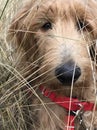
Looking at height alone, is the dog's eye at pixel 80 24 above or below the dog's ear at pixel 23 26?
below

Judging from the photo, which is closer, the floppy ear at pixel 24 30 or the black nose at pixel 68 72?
the black nose at pixel 68 72

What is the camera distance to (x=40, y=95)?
392 cm

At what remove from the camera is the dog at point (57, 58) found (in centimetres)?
348

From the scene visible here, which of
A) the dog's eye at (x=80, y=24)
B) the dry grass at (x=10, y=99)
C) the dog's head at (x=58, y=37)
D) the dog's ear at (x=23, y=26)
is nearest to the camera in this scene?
the dog's head at (x=58, y=37)

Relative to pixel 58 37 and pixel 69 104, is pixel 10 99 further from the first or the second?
pixel 58 37

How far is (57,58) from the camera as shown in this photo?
3432mm

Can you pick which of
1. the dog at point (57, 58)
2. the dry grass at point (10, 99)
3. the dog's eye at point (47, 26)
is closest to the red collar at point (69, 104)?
the dog at point (57, 58)

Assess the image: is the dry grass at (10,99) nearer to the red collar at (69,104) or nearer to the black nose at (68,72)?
the red collar at (69,104)

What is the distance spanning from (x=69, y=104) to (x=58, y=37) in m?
0.53

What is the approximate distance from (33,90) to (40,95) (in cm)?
20

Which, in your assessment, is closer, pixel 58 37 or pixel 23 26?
pixel 58 37

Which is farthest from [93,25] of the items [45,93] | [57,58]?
[45,93]

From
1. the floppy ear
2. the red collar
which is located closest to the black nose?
the red collar

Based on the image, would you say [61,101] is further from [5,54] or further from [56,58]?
[5,54]
